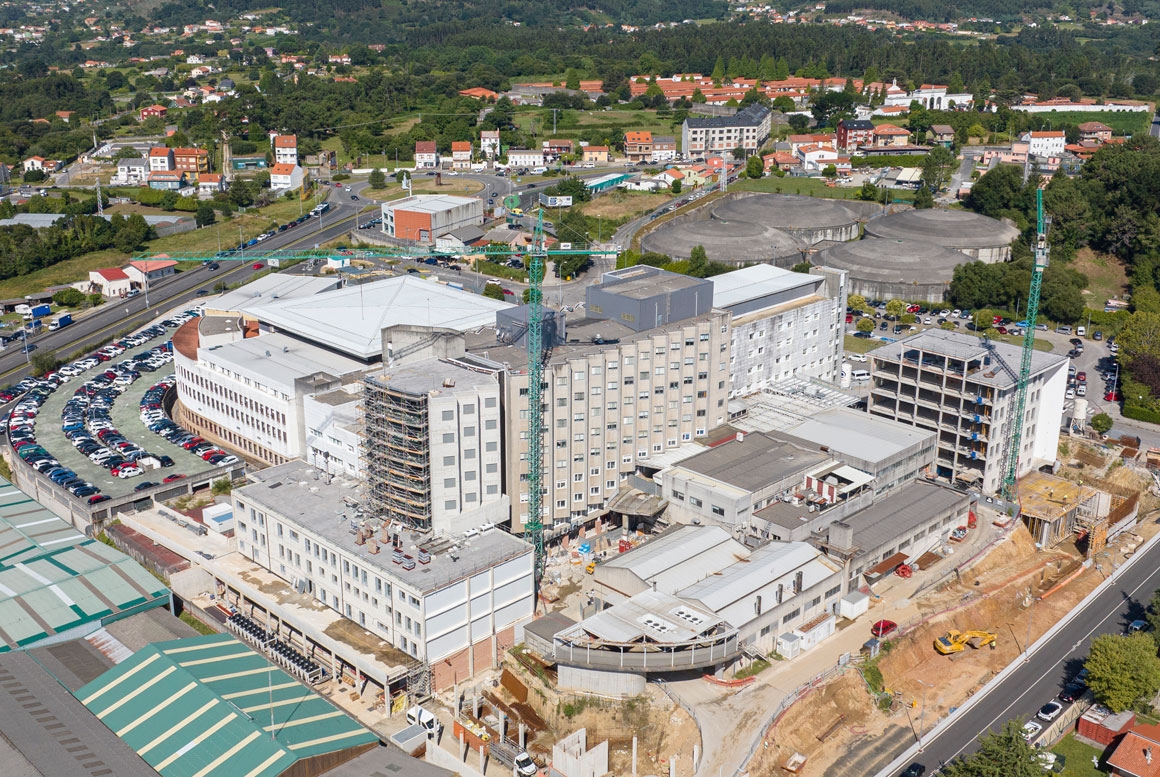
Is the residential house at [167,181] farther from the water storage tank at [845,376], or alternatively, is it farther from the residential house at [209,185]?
the water storage tank at [845,376]

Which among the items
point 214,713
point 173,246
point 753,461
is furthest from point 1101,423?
point 173,246

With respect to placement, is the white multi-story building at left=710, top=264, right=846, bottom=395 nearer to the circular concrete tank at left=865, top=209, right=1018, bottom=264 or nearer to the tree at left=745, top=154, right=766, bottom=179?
the circular concrete tank at left=865, top=209, right=1018, bottom=264

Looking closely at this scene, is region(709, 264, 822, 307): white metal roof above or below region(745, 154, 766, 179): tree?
below

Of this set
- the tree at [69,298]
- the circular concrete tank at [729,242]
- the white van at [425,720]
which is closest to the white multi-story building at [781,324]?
the circular concrete tank at [729,242]

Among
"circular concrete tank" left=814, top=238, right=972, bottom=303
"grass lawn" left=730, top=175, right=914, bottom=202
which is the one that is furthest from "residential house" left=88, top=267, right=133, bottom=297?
"grass lawn" left=730, top=175, right=914, bottom=202

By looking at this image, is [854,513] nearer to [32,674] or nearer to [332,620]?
[332,620]

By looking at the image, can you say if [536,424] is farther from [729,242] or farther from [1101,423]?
[729,242]

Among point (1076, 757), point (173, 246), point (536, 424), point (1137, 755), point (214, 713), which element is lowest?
point (1076, 757)
